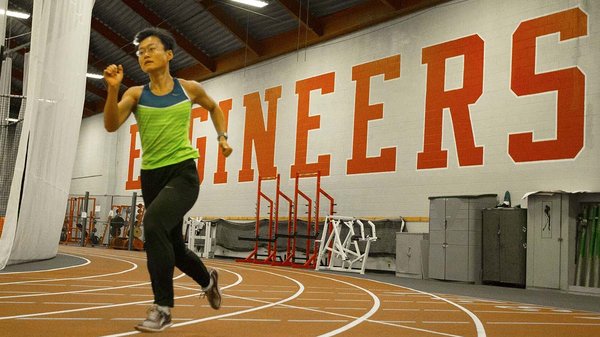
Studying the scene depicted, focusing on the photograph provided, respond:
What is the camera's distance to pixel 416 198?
Result: 42.4 ft

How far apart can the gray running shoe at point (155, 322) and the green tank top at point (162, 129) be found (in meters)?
0.88

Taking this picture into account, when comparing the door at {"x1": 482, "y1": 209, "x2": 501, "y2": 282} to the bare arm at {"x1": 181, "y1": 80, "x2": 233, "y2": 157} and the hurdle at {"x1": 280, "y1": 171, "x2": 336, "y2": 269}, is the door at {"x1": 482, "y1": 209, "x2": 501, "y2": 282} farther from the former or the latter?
the bare arm at {"x1": 181, "y1": 80, "x2": 233, "y2": 157}

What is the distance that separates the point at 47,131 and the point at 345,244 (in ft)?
22.0

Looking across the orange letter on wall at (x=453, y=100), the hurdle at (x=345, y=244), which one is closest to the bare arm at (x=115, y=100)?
the orange letter on wall at (x=453, y=100)

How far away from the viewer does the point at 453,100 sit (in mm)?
12484

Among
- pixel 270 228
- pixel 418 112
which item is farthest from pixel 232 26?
pixel 418 112

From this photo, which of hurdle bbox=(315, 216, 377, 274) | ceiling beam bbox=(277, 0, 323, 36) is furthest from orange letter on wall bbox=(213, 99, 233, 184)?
hurdle bbox=(315, 216, 377, 274)

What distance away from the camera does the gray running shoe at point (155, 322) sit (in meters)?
3.41

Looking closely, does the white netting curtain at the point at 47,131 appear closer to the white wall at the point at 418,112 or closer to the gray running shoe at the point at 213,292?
the gray running shoe at the point at 213,292

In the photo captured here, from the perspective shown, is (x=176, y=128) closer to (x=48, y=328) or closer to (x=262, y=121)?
(x=48, y=328)

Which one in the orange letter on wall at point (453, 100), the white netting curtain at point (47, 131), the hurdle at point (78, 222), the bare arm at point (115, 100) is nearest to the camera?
the bare arm at point (115, 100)

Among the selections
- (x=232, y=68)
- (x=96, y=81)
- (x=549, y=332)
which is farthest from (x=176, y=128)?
(x=96, y=81)

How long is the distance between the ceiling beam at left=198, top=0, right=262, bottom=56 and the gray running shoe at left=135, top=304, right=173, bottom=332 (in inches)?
565

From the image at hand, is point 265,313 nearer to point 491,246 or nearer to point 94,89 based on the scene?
point 491,246
